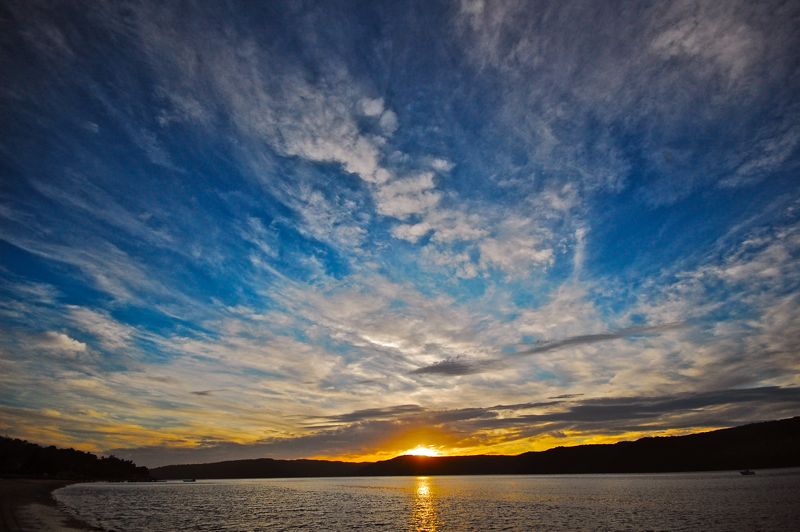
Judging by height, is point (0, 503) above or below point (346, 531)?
above

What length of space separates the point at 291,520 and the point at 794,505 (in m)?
94.4

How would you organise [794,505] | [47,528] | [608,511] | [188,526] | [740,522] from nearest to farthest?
[47,528] → [740,522] → [188,526] → [794,505] → [608,511]

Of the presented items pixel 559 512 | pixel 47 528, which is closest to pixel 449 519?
pixel 559 512

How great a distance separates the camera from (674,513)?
7800cm

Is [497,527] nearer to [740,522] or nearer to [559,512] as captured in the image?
[559,512]

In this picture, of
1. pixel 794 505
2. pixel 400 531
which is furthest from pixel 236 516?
pixel 794 505

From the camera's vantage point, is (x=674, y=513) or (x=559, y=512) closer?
(x=674, y=513)

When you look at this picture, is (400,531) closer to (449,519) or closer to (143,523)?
(449,519)

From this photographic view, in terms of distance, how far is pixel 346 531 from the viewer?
212 ft

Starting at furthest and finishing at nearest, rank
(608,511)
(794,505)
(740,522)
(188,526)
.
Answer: (608,511)
(794,505)
(188,526)
(740,522)

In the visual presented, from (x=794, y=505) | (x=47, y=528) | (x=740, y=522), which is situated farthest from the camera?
(x=794, y=505)

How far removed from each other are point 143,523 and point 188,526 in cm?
875

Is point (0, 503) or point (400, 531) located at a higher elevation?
point (0, 503)

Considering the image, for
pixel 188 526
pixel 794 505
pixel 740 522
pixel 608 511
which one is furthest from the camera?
pixel 608 511
